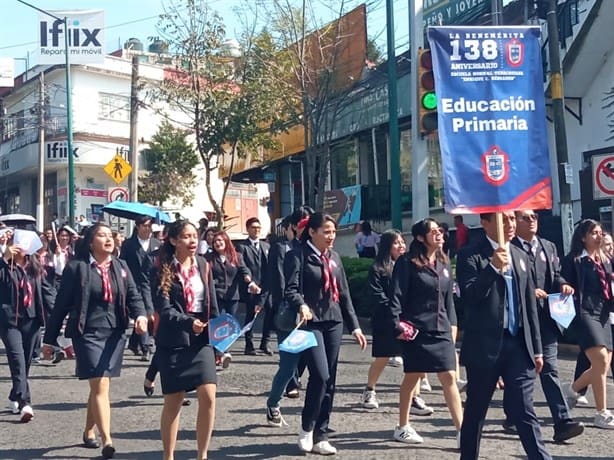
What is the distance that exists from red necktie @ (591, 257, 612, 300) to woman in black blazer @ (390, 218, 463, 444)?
4.95ft

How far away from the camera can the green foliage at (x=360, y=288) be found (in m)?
15.4

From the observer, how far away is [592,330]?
306 inches

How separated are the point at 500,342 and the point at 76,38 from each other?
32514mm

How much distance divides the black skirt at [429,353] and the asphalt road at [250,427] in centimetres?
64

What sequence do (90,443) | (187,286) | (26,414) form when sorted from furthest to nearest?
(26,414)
(90,443)
(187,286)

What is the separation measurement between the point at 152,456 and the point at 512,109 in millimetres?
3748

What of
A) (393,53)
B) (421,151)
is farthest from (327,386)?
(393,53)

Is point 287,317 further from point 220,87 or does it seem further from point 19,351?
point 220,87

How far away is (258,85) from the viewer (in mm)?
21484

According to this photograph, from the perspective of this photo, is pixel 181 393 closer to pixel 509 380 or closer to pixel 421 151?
pixel 509 380

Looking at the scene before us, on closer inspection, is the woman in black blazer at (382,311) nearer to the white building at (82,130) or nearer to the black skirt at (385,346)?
the black skirt at (385,346)

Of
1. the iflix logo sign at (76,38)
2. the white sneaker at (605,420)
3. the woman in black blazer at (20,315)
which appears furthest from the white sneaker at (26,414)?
the iflix logo sign at (76,38)

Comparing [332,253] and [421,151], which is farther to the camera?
[421,151]

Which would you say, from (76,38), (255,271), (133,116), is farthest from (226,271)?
(76,38)
